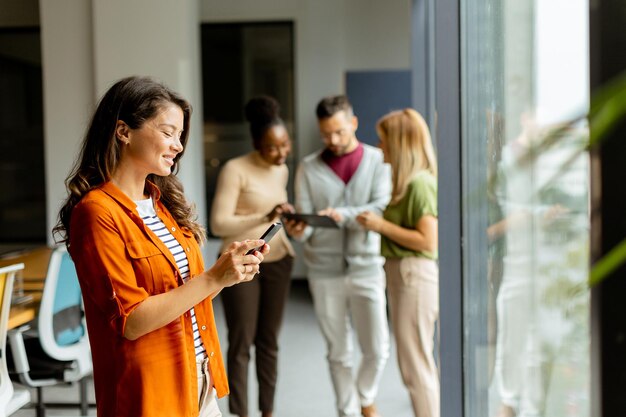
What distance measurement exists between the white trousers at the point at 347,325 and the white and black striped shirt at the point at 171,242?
69.2 inches

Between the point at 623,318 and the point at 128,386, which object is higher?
the point at 623,318

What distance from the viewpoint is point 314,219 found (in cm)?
338

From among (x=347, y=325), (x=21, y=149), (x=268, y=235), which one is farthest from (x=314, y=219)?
(x=21, y=149)

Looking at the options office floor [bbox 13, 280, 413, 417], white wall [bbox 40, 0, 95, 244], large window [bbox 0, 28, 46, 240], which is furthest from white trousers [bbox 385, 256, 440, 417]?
large window [bbox 0, 28, 46, 240]

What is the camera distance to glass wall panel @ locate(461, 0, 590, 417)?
42.4 inches

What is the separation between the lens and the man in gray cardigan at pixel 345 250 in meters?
3.60

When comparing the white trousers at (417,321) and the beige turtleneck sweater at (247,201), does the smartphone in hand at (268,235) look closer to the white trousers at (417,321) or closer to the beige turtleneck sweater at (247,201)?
the white trousers at (417,321)

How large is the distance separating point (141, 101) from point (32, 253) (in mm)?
3647

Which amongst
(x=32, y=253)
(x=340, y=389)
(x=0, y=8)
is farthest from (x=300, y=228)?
(x=0, y=8)

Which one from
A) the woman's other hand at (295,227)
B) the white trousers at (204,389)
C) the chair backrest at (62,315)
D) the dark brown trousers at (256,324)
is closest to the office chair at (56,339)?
the chair backrest at (62,315)

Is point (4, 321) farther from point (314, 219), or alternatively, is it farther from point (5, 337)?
point (314, 219)

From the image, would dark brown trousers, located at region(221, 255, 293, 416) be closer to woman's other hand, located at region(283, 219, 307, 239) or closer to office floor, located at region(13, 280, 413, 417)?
woman's other hand, located at region(283, 219, 307, 239)

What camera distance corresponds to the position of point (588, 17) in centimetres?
92

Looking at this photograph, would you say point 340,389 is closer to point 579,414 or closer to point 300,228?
point 300,228
